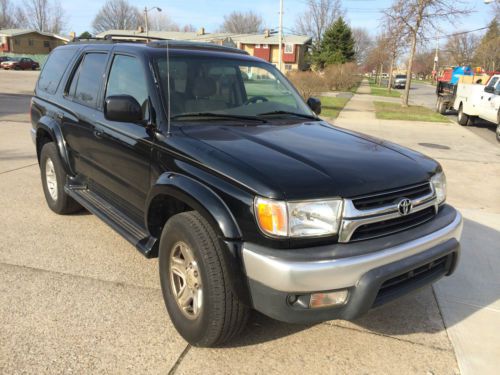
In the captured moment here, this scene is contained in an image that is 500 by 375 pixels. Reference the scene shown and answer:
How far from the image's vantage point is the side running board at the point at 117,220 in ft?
10.6

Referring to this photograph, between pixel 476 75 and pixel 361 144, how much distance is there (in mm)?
22683

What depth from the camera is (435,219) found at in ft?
9.62

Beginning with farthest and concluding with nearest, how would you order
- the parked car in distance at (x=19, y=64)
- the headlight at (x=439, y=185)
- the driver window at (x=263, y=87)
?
the parked car in distance at (x=19, y=64)
the driver window at (x=263, y=87)
the headlight at (x=439, y=185)

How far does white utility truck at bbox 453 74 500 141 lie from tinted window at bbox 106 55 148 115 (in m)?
11.9

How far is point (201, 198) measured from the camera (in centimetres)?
258

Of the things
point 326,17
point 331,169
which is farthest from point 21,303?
point 326,17

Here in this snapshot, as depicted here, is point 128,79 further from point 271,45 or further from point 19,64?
point 271,45

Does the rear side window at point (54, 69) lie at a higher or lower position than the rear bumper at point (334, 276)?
higher

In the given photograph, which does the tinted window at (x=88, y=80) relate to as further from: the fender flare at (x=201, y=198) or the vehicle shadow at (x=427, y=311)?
the vehicle shadow at (x=427, y=311)

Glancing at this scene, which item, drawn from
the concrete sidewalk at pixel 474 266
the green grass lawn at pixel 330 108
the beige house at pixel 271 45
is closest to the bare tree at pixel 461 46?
the beige house at pixel 271 45

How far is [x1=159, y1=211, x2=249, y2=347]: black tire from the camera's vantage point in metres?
2.50

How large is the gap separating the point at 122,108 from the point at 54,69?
272 cm

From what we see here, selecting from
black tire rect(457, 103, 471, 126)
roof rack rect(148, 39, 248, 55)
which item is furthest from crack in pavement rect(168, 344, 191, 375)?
black tire rect(457, 103, 471, 126)

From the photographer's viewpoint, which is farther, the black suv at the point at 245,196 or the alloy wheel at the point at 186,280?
the alloy wheel at the point at 186,280
